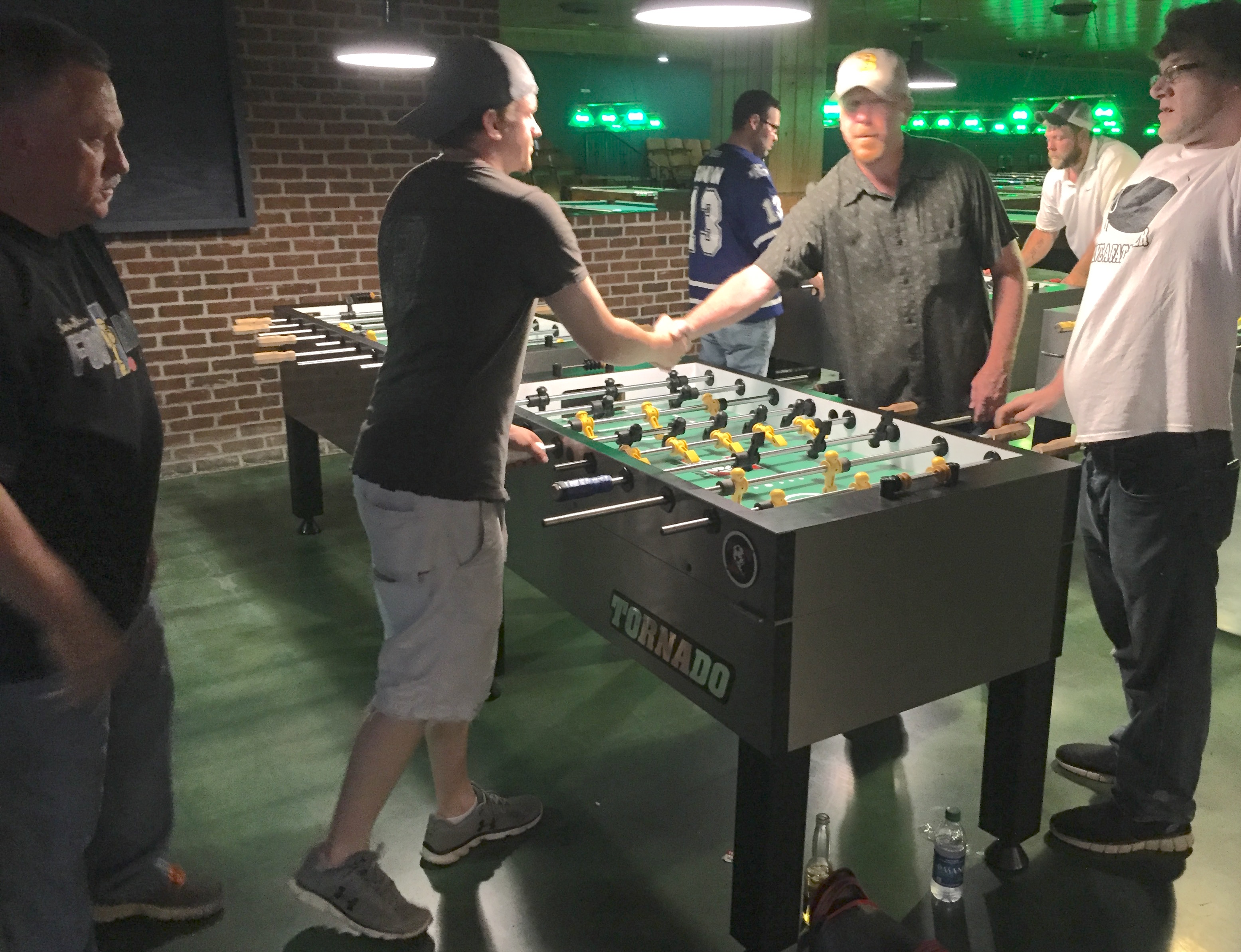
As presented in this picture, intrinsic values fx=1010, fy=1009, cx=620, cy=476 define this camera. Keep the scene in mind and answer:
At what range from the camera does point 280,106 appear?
4980 mm

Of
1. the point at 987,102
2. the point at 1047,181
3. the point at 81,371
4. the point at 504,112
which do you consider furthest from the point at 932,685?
the point at 987,102

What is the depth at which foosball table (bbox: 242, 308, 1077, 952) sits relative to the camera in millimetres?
1749

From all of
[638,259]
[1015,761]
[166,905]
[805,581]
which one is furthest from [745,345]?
[166,905]

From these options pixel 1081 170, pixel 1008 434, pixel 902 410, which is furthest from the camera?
pixel 1081 170

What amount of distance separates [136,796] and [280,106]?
12.9 ft

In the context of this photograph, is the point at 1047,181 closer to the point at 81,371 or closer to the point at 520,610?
the point at 520,610

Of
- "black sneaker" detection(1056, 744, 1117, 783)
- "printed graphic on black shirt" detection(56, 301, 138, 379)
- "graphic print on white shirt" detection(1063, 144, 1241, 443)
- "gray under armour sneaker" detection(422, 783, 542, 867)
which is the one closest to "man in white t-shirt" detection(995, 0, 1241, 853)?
"graphic print on white shirt" detection(1063, 144, 1241, 443)

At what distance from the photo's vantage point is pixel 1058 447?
2090 millimetres

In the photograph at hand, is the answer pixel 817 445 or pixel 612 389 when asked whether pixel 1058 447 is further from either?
pixel 612 389

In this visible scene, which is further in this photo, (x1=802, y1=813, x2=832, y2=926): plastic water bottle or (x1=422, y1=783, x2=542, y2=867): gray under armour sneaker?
(x1=422, y1=783, x2=542, y2=867): gray under armour sneaker

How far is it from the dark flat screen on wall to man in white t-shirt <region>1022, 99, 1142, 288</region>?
12.7ft

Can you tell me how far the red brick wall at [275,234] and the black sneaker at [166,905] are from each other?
3.37 m

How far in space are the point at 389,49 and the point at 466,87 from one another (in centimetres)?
232

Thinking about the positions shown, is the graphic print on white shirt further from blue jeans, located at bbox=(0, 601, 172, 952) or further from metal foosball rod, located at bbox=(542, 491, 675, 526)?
blue jeans, located at bbox=(0, 601, 172, 952)
